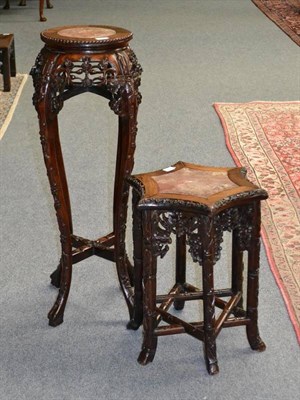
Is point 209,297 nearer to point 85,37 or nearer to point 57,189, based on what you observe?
point 57,189

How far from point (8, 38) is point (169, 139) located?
1.67 meters

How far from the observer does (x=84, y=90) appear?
9.07 ft

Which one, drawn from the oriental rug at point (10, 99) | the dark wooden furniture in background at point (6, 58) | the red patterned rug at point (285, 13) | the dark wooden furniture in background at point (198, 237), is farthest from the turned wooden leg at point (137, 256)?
the red patterned rug at point (285, 13)

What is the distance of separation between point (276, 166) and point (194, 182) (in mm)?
2017

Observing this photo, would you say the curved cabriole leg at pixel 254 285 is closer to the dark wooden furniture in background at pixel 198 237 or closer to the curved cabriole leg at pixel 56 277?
the dark wooden furniture in background at pixel 198 237

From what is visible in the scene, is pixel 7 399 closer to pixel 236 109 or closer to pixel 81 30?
pixel 81 30

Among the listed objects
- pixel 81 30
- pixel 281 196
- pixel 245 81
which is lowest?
pixel 245 81

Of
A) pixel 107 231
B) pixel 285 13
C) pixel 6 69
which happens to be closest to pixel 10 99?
pixel 6 69

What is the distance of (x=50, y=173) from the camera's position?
2867mm

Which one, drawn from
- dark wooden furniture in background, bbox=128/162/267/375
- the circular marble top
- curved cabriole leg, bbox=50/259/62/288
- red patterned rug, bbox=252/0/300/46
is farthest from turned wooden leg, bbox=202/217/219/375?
red patterned rug, bbox=252/0/300/46

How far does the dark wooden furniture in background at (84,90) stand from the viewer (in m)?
2.67

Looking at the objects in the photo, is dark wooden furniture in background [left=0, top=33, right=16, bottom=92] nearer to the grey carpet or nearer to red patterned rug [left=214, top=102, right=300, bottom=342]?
the grey carpet

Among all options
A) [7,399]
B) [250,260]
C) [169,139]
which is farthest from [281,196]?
[7,399]

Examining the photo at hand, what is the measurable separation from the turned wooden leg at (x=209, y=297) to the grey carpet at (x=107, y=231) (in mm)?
61
